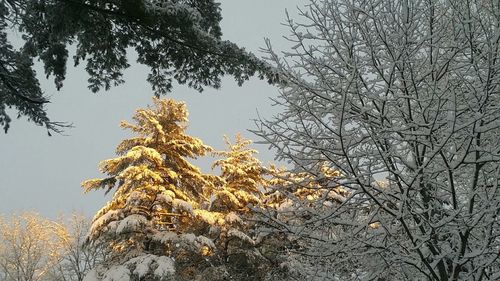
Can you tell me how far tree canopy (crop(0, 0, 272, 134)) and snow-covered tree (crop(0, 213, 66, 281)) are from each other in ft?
76.2

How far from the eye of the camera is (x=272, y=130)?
15.8ft

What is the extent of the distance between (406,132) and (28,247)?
29407 mm

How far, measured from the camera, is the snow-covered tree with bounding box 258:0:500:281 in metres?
3.92

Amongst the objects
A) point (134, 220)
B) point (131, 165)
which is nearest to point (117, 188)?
point (131, 165)

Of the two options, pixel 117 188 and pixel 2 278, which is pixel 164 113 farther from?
pixel 2 278

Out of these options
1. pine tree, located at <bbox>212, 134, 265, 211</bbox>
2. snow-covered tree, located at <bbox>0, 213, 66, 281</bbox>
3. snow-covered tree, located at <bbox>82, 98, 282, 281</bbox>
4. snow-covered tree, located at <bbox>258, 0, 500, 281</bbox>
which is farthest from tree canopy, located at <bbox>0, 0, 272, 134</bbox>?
snow-covered tree, located at <bbox>0, 213, 66, 281</bbox>

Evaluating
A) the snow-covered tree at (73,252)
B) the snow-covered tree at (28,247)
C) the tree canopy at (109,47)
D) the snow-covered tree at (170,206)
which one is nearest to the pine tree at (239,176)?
the snow-covered tree at (170,206)

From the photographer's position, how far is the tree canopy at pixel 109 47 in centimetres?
472

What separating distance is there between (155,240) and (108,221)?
1.51m

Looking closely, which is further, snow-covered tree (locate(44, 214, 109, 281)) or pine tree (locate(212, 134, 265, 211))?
snow-covered tree (locate(44, 214, 109, 281))

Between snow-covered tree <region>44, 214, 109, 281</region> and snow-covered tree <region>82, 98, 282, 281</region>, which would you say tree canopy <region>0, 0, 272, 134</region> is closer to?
snow-covered tree <region>82, 98, 282, 281</region>

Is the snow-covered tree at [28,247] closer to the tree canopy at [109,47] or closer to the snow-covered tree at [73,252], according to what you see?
the snow-covered tree at [73,252]

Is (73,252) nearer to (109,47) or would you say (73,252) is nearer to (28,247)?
(28,247)

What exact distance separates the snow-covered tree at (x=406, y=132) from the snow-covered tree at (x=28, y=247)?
25463 millimetres
